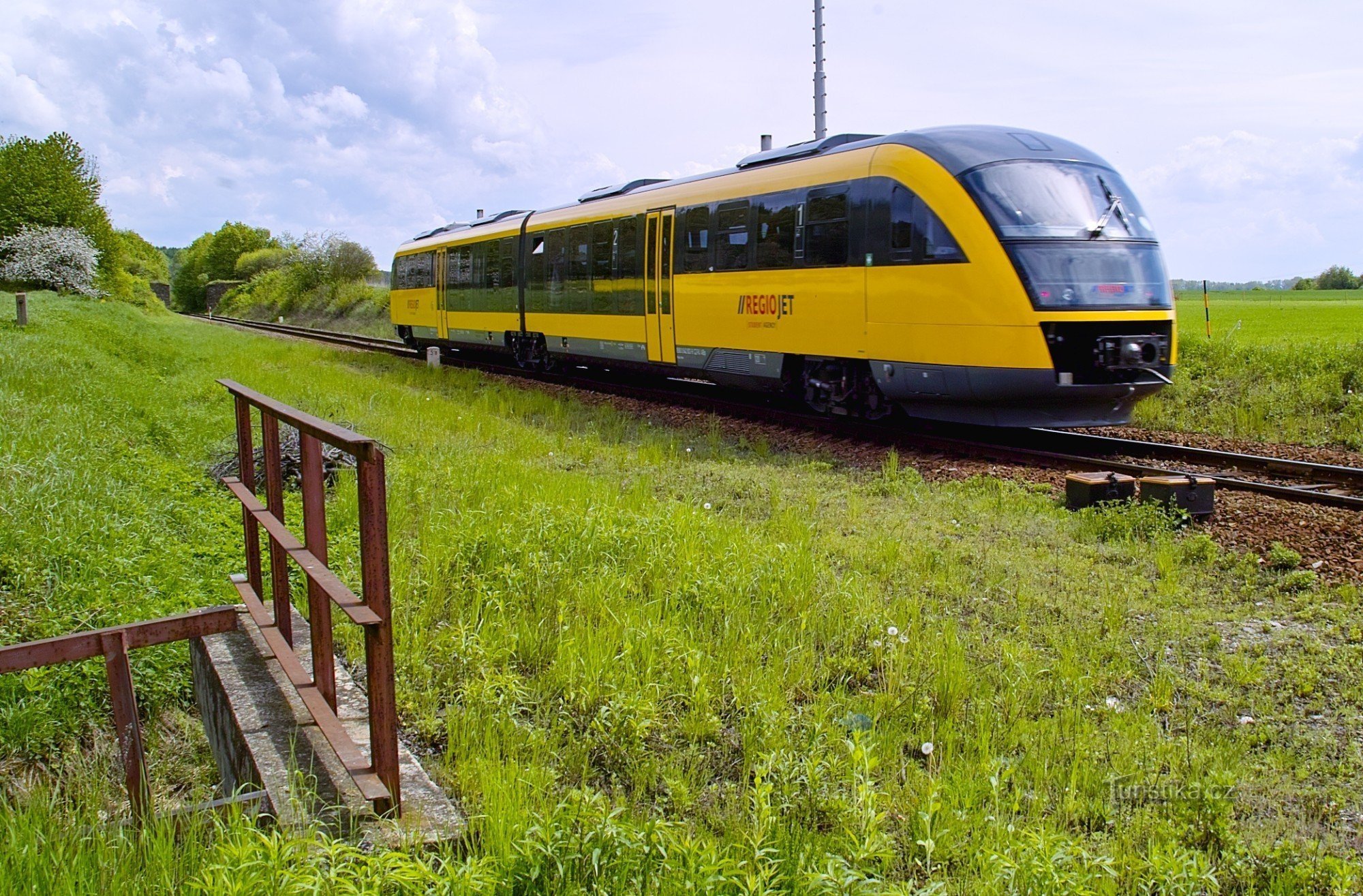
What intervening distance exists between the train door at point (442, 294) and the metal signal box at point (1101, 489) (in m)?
17.4

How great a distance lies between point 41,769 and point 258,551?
59.6 inches

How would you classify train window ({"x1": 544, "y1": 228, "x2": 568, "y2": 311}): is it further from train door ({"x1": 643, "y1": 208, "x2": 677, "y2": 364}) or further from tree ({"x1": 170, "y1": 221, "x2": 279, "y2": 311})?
tree ({"x1": 170, "y1": 221, "x2": 279, "y2": 311})

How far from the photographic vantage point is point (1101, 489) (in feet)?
24.5

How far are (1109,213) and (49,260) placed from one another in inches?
2297

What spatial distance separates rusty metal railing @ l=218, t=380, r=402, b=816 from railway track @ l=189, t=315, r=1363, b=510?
636cm

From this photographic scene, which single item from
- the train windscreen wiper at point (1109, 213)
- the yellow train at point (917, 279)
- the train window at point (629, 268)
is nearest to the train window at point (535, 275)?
the train window at point (629, 268)

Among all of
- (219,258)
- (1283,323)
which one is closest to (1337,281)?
(1283,323)

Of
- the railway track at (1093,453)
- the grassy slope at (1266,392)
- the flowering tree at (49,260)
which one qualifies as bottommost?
the railway track at (1093,453)

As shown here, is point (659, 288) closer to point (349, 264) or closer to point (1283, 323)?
point (1283, 323)

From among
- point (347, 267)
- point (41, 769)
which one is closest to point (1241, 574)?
point (41, 769)

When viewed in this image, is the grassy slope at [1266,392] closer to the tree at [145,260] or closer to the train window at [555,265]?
the train window at [555,265]

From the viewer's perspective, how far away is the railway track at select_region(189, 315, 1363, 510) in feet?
27.5

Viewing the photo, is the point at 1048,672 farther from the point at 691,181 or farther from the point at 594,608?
the point at 691,181

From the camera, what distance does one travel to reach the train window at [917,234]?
9.66 metres
